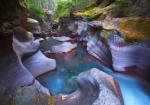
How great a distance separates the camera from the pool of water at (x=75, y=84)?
242 inches

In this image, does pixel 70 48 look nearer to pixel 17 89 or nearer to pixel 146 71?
pixel 146 71

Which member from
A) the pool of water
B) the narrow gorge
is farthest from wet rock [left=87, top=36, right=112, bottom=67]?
the pool of water

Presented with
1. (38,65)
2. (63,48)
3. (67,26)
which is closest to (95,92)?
(38,65)

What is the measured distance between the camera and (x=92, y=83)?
4.54m

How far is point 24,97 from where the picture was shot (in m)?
4.53

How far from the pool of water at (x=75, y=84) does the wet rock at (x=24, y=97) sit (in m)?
1.53

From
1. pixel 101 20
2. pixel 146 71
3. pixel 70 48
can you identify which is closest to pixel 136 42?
pixel 146 71

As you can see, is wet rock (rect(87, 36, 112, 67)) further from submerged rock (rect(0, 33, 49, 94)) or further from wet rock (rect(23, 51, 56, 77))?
submerged rock (rect(0, 33, 49, 94))

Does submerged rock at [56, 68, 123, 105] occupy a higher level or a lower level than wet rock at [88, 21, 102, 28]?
lower

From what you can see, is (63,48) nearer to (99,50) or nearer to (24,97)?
(99,50)

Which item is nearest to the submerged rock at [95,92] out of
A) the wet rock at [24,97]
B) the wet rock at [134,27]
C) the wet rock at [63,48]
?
the wet rock at [24,97]

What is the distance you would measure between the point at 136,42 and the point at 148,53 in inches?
25.7

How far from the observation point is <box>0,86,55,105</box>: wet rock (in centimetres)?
436

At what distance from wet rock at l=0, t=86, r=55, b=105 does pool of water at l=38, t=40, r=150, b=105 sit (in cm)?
153
